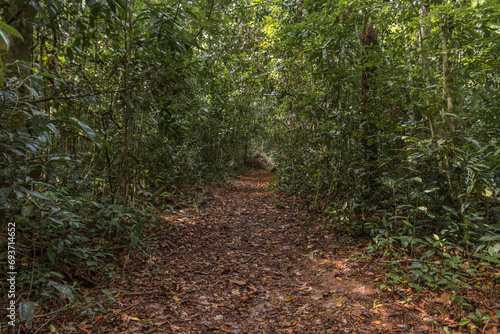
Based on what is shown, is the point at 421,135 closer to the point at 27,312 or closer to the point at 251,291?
the point at 251,291

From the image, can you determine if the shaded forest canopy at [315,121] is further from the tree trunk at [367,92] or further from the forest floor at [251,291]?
the forest floor at [251,291]

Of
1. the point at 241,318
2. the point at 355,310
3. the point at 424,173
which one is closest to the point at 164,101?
the point at 241,318

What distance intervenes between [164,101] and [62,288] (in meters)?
2.59

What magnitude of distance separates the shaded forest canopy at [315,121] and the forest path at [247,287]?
0.47m

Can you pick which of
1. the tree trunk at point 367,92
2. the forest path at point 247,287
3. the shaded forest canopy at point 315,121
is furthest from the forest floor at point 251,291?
the tree trunk at point 367,92

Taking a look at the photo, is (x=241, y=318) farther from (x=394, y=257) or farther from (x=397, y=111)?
(x=397, y=111)

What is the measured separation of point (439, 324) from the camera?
7.36 ft

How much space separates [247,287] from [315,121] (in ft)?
12.9

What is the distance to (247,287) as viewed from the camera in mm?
3236

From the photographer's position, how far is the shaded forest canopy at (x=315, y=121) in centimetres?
237

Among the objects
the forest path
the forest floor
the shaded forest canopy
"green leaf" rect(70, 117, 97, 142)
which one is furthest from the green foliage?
"green leaf" rect(70, 117, 97, 142)

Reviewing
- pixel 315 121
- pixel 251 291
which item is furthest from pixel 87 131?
pixel 315 121

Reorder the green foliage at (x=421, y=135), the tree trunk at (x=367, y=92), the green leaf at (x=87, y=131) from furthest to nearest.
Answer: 1. the tree trunk at (x=367, y=92)
2. the green foliage at (x=421, y=135)
3. the green leaf at (x=87, y=131)

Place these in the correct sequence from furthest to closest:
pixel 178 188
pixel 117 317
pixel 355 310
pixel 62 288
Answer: pixel 178 188 → pixel 355 310 → pixel 117 317 → pixel 62 288
